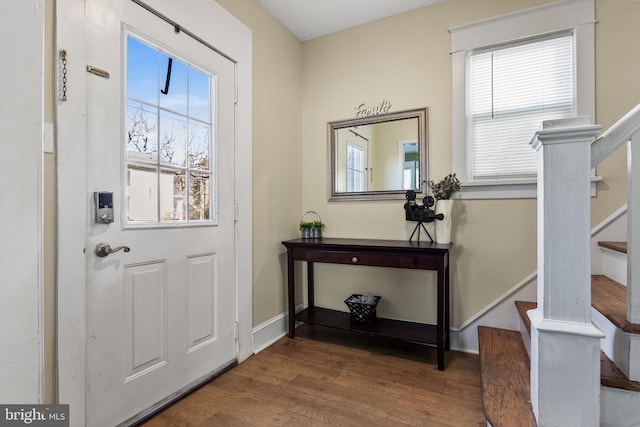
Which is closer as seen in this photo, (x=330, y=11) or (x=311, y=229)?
(x=330, y=11)

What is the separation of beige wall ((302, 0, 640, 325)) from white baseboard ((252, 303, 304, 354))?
17.6 inches

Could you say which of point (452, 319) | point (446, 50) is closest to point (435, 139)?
point (446, 50)

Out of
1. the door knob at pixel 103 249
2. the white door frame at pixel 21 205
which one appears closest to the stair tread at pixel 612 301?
the white door frame at pixel 21 205

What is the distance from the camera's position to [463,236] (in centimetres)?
236

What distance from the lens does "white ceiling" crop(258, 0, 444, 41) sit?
245 cm

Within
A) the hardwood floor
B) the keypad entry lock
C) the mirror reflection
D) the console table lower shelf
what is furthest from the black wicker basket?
the keypad entry lock

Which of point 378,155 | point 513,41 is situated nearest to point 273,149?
point 378,155

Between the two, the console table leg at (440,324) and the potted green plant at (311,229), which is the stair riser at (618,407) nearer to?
the console table leg at (440,324)

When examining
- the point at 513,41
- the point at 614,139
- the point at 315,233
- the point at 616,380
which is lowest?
the point at 616,380

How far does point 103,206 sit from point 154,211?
0.28 meters

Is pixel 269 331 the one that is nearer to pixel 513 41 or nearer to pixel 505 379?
pixel 505 379

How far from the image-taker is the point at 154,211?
5.45 ft

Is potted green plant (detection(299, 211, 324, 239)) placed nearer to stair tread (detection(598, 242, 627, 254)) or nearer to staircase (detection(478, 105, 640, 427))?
staircase (detection(478, 105, 640, 427))

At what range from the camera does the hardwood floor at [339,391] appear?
1572 millimetres
